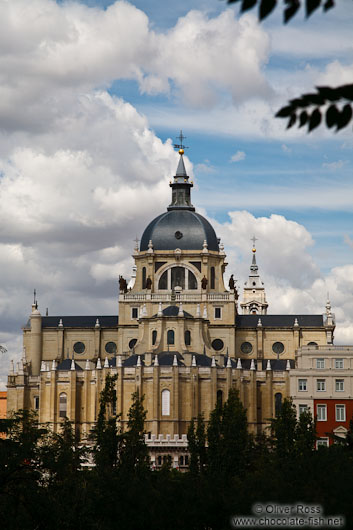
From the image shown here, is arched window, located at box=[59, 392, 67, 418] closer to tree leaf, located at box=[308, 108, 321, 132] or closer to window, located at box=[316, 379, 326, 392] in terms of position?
window, located at box=[316, 379, 326, 392]

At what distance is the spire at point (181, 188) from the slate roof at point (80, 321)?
20151 mm

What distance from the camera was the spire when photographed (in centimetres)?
15588

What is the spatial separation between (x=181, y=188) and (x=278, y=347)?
30.5m

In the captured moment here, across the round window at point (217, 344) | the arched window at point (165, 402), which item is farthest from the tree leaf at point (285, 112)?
the round window at point (217, 344)

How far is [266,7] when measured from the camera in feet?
35.1

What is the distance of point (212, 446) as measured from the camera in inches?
3396

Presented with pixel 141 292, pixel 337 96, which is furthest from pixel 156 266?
pixel 337 96

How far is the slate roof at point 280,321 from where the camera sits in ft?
483

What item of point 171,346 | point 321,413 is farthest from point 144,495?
point 171,346

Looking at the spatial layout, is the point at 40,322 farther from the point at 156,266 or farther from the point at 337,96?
the point at 337,96

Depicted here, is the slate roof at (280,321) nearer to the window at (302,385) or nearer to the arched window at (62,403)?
the arched window at (62,403)

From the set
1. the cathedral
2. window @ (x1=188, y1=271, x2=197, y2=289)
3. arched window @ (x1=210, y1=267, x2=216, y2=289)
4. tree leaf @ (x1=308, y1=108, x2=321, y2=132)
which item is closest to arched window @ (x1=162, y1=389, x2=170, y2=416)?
the cathedral

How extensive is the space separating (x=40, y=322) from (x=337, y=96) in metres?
140

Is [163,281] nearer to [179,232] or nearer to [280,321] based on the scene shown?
[179,232]
